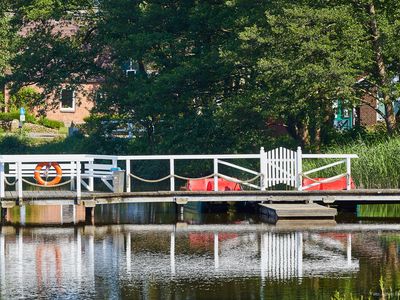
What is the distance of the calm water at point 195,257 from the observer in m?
23.7

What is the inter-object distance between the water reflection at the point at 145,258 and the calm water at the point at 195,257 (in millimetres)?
22

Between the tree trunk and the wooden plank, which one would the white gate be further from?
the tree trunk

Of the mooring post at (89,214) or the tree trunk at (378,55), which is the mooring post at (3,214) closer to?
the mooring post at (89,214)

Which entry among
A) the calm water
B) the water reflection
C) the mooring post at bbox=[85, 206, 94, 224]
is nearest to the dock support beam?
the mooring post at bbox=[85, 206, 94, 224]

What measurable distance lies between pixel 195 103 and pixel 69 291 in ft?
95.4

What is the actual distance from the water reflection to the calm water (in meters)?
0.02

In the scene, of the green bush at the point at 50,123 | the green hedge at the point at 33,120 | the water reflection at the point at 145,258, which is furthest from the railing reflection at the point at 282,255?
the green bush at the point at 50,123

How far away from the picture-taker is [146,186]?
49969 mm

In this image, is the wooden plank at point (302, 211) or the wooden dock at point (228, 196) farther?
the wooden dock at point (228, 196)

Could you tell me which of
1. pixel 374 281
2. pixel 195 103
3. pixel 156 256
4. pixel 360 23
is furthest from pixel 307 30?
pixel 374 281

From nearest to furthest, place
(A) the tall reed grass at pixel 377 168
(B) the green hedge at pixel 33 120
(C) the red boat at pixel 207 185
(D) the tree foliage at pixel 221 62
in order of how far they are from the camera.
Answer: (C) the red boat at pixel 207 185 < (A) the tall reed grass at pixel 377 168 < (D) the tree foliage at pixel 221 62 < (B) the green hedge at pixel 33 120

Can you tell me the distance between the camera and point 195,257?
2848 centimetres

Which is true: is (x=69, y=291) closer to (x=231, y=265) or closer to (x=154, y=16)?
(x=231, y=265)

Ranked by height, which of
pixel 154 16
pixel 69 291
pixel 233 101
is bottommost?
pixel 69 291
